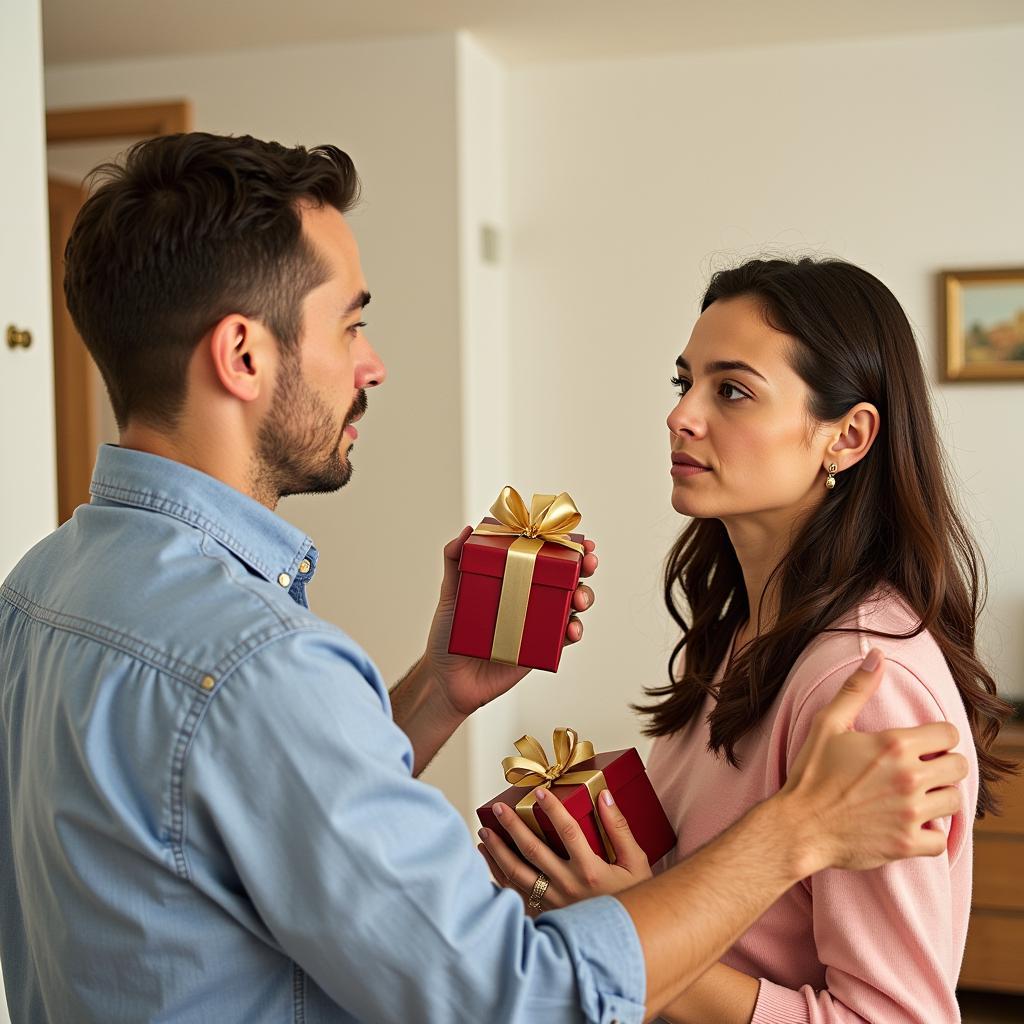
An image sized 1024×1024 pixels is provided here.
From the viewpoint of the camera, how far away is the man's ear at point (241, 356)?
1131 mm

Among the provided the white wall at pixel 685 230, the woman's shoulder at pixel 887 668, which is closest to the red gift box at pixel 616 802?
the woman's shoulder at pixel 887 668

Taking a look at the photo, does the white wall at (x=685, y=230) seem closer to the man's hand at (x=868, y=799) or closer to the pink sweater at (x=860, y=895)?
the pink sweater at (x=860, y=895)

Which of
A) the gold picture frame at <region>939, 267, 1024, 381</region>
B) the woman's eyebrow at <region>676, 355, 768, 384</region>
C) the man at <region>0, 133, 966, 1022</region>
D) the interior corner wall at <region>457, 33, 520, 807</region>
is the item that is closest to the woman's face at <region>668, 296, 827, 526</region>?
the woman's eyebrow at <region>676, 355, 768, 384</region>

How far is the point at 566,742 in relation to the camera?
158 cm

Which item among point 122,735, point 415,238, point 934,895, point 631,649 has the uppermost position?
point 415,238

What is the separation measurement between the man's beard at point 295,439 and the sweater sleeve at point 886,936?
0.63m

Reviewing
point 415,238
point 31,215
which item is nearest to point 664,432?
point 415,238

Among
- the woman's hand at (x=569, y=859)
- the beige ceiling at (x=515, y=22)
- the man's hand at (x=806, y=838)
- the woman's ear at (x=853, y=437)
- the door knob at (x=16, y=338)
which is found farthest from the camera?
the beige ceiling at (x=515, y=22)

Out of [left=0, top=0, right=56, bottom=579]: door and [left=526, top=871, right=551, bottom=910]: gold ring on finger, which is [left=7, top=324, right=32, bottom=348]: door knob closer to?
[left=0, top=0, right=56, bottom=579]: door

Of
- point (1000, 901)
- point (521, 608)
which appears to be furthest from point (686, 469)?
point (1000, 901)

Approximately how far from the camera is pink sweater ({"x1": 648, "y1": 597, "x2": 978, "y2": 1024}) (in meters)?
1.27

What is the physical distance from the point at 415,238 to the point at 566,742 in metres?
2.84

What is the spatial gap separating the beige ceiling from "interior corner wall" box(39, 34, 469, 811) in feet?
0.37

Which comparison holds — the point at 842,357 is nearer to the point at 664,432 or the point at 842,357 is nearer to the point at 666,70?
the point at 664,432
